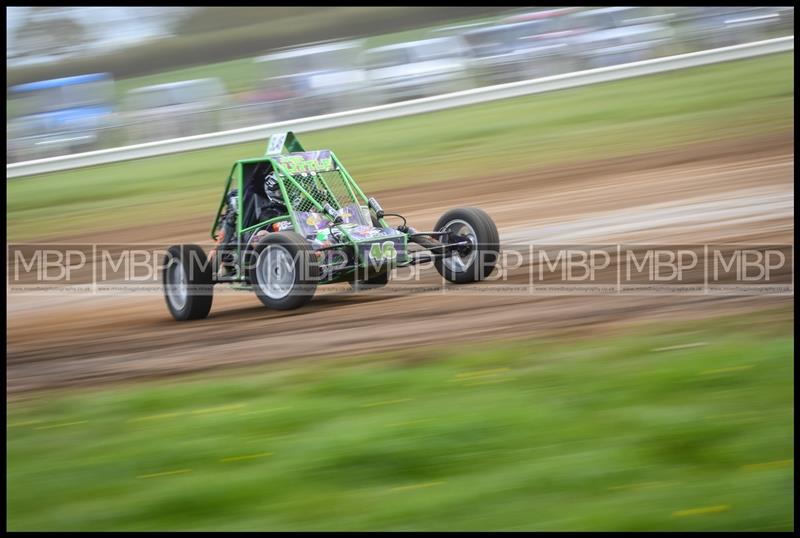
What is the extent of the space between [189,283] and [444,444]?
5290 millimetres

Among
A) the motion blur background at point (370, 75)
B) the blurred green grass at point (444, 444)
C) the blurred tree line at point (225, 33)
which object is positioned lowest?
the blurred green grass at point (444, 444)

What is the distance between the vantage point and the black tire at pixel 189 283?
9945 mm

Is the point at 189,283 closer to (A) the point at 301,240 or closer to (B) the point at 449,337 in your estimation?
(A) the point at 301,240

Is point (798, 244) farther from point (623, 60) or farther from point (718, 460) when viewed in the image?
point (623, 60)

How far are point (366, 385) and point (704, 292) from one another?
3570 mm

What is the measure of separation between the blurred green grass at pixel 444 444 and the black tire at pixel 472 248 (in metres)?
2.82

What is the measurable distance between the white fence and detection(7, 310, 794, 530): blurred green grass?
45.3 ft

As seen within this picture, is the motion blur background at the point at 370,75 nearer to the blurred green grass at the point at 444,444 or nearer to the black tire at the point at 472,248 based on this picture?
the black tire at the point at 472,248

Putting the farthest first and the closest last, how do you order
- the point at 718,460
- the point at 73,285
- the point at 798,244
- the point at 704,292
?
1. the point at 73,285
2. the point at 798,244
3. the point at 704,292
4. the point at 718,460

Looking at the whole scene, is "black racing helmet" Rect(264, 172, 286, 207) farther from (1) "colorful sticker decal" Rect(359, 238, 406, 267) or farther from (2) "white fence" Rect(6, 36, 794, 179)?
(2) "white fence" Rect(6, 36, 794, 179)

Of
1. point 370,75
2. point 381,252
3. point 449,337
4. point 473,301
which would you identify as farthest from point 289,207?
point 370,75

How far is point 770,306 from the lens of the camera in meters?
7.80

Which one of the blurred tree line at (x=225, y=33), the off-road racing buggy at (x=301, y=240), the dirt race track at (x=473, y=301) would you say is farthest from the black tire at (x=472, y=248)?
the blurred tree line at (x=225, y=33)

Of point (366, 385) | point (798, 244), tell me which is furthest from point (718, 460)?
point (798, 244)
